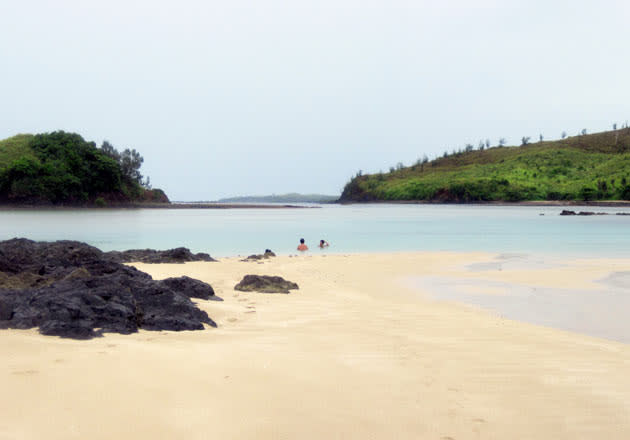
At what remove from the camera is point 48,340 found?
4.88 meters

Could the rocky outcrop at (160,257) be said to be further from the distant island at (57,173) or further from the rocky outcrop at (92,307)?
the distant island at (57,173)

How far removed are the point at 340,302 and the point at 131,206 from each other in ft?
342

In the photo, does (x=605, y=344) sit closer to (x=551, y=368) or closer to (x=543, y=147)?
(x=551, y=368)

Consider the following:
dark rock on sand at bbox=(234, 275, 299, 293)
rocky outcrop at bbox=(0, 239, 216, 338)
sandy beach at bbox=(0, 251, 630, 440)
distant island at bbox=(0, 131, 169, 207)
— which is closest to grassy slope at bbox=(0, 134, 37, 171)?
distant island at bbox=(0, 131, 169, 207)

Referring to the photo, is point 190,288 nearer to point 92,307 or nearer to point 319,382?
point 92,307

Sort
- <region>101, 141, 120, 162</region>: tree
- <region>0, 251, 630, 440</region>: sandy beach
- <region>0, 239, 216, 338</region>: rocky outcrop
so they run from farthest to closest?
<region>101, 141, 120, 162</region>: tree
<region>0, 239, 216, 338</region>: rocky outcrop
<region>0, 251, 630, 440</region>: sandy beach

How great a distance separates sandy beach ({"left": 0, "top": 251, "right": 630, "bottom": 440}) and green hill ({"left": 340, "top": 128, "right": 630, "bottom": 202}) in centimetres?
11751

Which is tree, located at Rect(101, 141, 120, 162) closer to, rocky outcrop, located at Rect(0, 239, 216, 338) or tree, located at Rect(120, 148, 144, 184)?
tree, located at Rect(120, 148, 144, 184)

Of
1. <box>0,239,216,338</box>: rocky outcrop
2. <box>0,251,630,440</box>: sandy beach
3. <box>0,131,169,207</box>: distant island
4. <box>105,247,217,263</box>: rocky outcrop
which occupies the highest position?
<box>0,131,169,207</box>: distant island

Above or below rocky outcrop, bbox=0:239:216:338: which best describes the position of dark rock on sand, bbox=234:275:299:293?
below

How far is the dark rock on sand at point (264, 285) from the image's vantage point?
1052cm

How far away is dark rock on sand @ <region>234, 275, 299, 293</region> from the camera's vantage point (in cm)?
1052

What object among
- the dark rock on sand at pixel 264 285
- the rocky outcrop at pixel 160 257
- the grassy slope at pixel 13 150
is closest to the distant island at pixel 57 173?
the grassy slope at pixel 13 150

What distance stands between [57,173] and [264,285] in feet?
298
